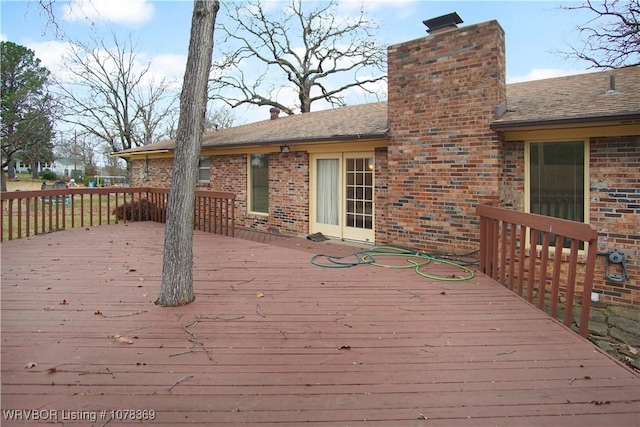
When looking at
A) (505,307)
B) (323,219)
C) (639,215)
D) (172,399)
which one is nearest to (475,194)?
(639,215)

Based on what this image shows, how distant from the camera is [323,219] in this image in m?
8.84

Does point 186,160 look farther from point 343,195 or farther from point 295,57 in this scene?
point 295,57

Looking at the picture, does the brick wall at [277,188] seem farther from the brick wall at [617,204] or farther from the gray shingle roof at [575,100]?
the brick wall at [617,204]

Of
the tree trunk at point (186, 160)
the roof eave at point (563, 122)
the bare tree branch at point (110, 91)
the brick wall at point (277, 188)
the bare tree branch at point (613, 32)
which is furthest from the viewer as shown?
the bare tree branch at point (110, 91)

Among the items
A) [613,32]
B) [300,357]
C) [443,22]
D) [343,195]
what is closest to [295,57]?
[613,32]

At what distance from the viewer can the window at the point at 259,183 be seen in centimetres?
1009

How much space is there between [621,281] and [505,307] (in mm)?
2688

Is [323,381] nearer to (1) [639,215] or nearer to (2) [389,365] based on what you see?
(2) [389,365]

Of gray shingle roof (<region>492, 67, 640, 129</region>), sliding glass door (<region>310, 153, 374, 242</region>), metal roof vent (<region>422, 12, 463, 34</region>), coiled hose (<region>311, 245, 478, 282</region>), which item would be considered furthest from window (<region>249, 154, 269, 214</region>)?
gray shingle roof (<region>492, 67, 640, 129</region>)

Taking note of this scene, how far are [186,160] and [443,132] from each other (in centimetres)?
429

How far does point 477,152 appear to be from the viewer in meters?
5.99

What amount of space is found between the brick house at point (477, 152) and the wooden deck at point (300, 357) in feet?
6.52

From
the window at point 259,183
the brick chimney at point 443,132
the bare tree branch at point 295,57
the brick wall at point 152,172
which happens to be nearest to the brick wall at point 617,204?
the brick chimney at point 443,132

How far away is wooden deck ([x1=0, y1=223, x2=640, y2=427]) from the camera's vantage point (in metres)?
2.09
